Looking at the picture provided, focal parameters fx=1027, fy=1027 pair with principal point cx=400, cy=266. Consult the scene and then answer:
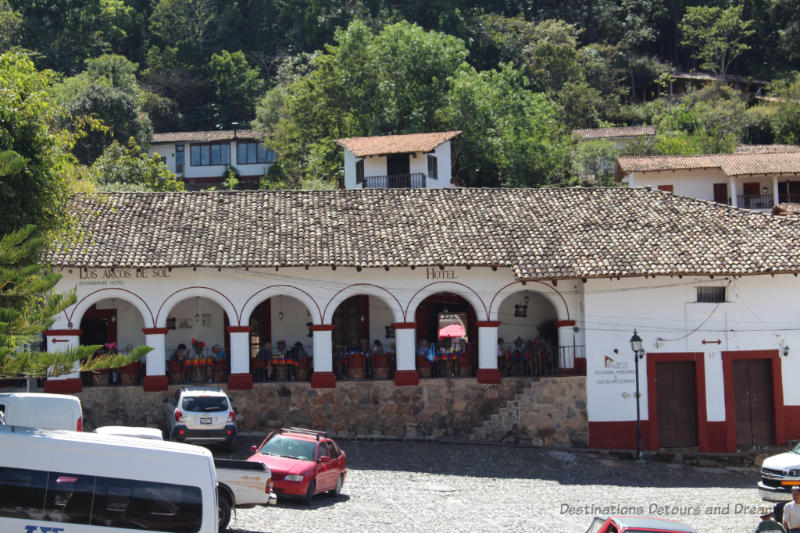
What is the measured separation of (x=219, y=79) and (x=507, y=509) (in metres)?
53.1

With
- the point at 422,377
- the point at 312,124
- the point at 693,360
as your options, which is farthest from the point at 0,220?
the point at 312,124

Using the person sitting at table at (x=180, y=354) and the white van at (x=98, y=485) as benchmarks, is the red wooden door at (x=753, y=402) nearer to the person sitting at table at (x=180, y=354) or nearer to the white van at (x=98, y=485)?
the person sitting at table at (x=180, y=354)

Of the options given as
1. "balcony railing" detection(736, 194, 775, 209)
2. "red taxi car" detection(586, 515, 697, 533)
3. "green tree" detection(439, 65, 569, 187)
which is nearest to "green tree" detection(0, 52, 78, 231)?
"red taxi car" detection(586, 515, 697, 533)

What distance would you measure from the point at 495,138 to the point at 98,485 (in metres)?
38.0

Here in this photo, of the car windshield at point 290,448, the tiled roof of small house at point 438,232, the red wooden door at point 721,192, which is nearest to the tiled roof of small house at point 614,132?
the red wooden door at point 721,192

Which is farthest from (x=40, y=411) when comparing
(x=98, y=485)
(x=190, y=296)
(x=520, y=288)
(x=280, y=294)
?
(x=520, y=288)

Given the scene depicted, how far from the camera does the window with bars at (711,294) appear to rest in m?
26.6

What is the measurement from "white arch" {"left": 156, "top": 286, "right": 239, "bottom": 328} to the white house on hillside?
1682 centimetres

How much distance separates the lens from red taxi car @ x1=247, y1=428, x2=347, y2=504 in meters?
17.8

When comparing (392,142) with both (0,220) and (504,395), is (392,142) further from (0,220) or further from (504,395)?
(0,220)

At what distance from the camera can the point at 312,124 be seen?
51.8m

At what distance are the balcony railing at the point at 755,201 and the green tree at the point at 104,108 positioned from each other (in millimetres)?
30466

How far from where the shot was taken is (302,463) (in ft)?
59.7

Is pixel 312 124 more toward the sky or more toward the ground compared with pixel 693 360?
more toward the sky
